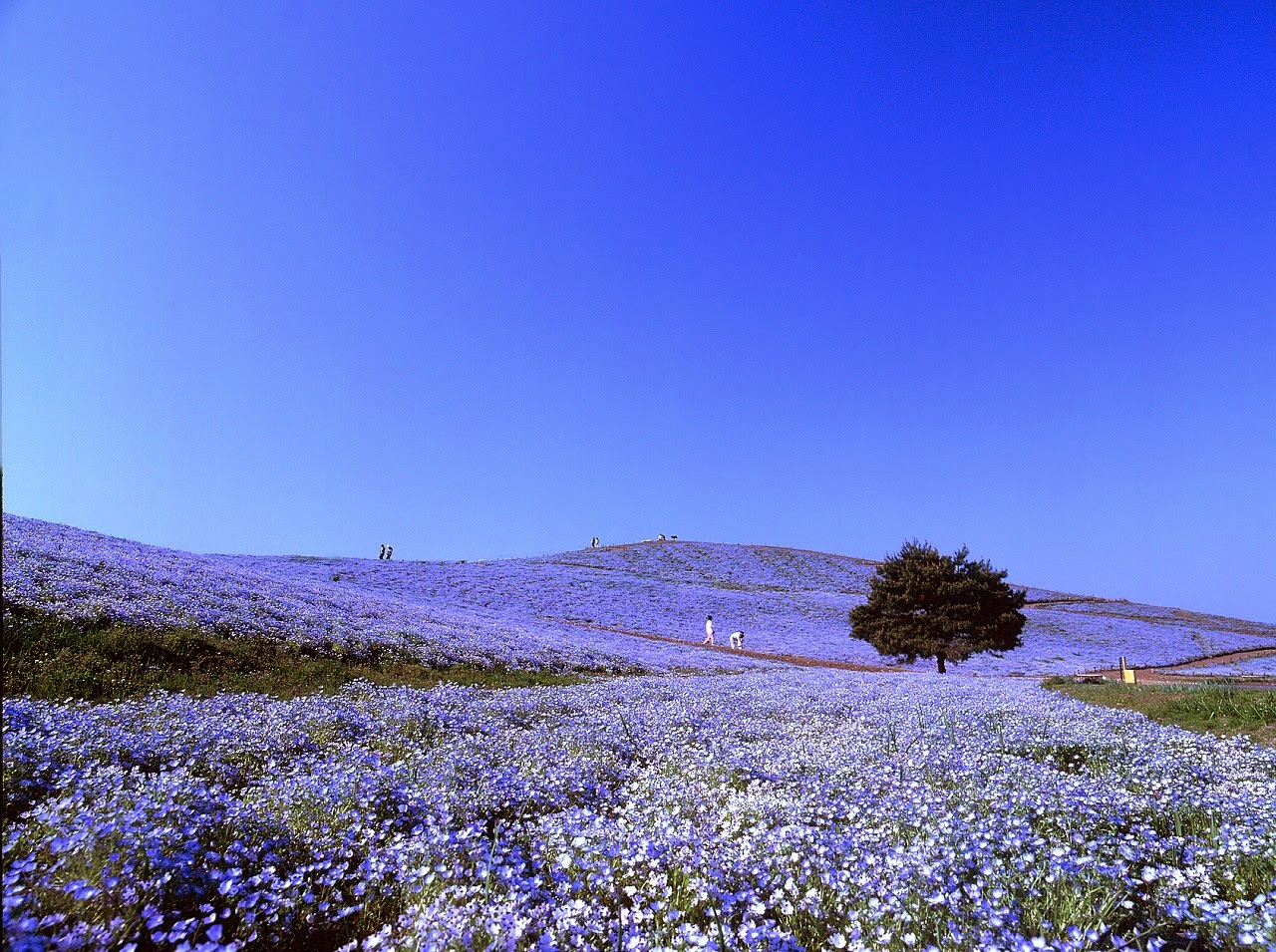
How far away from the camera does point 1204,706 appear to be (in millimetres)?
13969

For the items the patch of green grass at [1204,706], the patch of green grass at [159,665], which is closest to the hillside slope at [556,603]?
the patch of green grass at [159,665]

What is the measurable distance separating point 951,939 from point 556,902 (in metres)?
2.60

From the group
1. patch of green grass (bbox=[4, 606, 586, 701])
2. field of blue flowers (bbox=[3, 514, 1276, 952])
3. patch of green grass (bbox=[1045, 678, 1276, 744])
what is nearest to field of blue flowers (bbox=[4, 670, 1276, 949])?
field of blue flowers (bbox=[3, 514, 1276, 952])

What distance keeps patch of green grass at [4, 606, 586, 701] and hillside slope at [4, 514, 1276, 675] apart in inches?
38.8

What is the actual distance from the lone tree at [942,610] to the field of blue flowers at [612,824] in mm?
18450

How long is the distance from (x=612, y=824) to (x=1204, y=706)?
14.5m

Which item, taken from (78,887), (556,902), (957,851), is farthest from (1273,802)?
(78,887)

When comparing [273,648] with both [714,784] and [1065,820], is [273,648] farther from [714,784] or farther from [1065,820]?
[1065,820]

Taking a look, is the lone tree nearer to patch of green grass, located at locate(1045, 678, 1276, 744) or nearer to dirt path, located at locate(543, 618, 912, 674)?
dirt path, located at locate(543, 618, 912, 674)

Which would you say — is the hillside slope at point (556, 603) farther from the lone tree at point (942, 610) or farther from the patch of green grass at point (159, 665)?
the lone tree at point (942, 610)

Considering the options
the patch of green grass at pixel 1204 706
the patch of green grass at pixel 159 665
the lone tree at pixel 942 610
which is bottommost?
the patch of green grass at pixel 159 665

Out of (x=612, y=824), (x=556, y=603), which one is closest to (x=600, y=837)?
(x=612, y=824)

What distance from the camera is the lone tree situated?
106ft

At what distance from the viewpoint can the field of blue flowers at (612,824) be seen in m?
4.28
